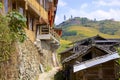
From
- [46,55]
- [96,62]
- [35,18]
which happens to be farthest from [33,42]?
[96,62]

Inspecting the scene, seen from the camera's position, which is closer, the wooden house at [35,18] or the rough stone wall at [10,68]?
the rough stone wall at [10,68]

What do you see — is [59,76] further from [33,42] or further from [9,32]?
[9,32]

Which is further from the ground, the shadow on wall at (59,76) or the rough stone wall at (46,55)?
the rough stone wall at (46,55)

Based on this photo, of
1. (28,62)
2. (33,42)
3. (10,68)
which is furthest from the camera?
(33,42)

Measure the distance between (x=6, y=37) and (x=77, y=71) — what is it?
9217mm

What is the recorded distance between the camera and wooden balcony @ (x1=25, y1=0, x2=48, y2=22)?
30358 mm

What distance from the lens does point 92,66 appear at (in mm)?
26375

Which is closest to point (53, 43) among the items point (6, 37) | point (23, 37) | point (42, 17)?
point (42, 17)

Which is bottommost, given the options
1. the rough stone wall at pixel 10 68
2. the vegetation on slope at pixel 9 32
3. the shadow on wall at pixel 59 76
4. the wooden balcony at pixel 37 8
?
the shadow on wall at pixel 59 76

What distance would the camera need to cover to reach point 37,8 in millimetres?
33625

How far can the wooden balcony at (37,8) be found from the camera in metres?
30.4

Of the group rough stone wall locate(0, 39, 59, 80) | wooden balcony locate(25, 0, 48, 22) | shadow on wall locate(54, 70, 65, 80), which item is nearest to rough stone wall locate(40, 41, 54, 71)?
rough stone wall locate(0, 39, 59, 80)

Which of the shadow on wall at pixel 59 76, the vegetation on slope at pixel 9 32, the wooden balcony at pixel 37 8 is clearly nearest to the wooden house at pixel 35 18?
the wooden balcony at pixel 37 8

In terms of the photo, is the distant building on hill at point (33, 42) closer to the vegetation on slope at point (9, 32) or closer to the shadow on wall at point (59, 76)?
the vegetation on slope at point (9, 32)
